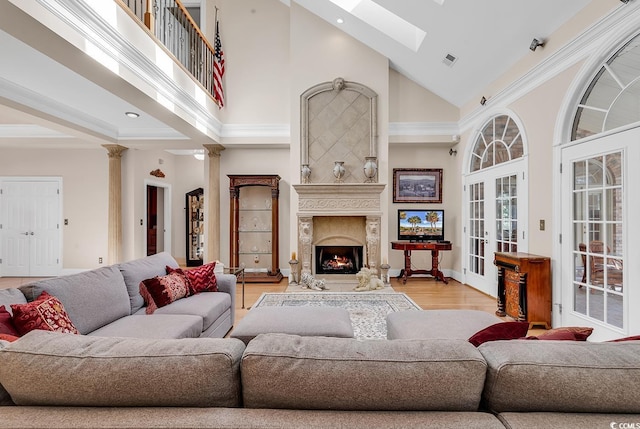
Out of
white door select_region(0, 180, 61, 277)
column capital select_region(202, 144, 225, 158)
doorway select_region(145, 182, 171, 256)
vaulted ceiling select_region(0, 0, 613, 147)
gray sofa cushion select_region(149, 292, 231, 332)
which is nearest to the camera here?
gray sofa cushion select_region(149, 292, 231, 332)

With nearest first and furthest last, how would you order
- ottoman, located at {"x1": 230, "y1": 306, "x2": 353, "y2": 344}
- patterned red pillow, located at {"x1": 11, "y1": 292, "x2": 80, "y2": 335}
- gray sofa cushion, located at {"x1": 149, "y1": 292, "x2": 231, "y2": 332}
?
patterned red pillow, located at {"x1": 11, "y1": 292, "x2": 80, "y2": 335}
ottoman, located at {"x1": 230, "y1": 306, "x2": 353, "y2": 344}
gray sofa cushion, located at {"x1": 149, "y1": 292, "x2": 231, "y2": 332}

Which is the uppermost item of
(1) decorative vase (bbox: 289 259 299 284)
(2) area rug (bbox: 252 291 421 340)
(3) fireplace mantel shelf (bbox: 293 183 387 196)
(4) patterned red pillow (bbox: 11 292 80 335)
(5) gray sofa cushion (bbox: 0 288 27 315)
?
(3) fireplace mantel shelf (bbox: 293 183 387 196)

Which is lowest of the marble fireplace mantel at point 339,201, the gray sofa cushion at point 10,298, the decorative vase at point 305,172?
the gray sofa cushion at point 10,298

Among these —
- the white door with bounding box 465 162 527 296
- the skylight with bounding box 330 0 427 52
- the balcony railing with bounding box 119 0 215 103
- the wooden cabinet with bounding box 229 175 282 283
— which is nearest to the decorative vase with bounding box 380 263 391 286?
the white door with bounding box 465 162 527 296

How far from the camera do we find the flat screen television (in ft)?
20.7

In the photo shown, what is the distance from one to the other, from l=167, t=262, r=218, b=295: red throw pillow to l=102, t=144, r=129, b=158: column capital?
13.3ft

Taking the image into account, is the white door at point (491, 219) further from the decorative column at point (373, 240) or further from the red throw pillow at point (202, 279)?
the red throw pillow at point (202, 279)

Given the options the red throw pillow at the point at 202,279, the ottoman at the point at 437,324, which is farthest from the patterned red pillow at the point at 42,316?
the ottoman at the point at 437,324

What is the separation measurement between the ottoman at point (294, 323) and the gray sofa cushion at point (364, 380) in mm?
1243

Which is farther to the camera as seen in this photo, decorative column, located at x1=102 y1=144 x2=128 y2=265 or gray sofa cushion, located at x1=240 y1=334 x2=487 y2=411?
decorative column, located at x1=102 y1=144 x2=128 y2=265

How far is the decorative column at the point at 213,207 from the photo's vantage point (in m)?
6.20

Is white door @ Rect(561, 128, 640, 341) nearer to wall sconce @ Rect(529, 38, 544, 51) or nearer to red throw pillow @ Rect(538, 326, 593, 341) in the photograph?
wall sconce @ Rect(529, 38, 544, 51)

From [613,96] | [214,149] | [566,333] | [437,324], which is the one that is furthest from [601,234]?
[214,149]

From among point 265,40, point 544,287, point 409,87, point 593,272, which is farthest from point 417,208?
point 265,40
